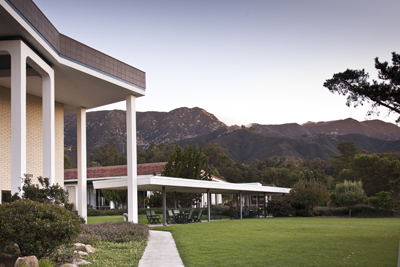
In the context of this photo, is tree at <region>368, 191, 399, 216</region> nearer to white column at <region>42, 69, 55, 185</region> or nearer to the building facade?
the building facade

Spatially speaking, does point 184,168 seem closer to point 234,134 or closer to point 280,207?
point 280,207

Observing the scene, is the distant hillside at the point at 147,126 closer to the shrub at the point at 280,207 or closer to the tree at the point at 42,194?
the shrub at the point at 280,207

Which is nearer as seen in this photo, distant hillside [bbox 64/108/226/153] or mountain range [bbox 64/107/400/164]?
mountain range [bbox 64/107/400/164]

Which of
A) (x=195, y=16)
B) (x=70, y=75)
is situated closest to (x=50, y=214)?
(x=70, y=75)

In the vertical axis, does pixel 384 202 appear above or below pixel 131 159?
below

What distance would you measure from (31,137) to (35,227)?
38.7 feet

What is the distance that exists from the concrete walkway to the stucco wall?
750cm

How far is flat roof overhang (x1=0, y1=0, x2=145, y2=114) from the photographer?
1106 centimetres

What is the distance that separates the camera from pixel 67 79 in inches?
651

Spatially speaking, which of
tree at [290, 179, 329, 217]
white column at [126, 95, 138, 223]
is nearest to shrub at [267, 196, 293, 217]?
tree at [290, 179, 329, 217]

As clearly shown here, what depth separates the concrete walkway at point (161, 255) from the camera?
9.33m

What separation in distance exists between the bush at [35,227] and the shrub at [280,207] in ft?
93.1

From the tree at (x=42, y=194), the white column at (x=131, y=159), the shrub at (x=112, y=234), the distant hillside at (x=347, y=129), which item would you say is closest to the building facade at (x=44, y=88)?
the white column at (x=131, y=159)

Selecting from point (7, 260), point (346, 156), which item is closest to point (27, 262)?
point (7, 260)
